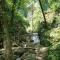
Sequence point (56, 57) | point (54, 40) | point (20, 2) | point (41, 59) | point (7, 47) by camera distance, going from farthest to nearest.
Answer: point (20, 2) → point (54, 40) → point (41, 59) → point (56, 57) → point (7, 47)

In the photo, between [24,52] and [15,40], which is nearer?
[24,52]

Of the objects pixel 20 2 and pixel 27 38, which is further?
pixel 27 38

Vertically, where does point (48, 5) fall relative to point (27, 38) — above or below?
above

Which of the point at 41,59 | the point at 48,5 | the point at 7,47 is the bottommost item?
the point at 41,59

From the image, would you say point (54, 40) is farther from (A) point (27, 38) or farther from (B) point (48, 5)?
(B) point (48, 5)

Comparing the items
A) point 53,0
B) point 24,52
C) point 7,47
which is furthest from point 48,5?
point 7,47

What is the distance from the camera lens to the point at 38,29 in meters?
14.8

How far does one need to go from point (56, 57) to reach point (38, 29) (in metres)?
7.13

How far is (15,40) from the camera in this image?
40.1 ft

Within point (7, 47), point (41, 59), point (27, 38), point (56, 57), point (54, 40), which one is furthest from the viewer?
point (27, 38)

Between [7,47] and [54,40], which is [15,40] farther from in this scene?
[7,47]

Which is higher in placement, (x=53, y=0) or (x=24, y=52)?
(x=53, y=0)

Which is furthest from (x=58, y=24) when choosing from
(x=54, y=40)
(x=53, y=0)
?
(x=54, y=40)

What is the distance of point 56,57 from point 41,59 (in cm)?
87
